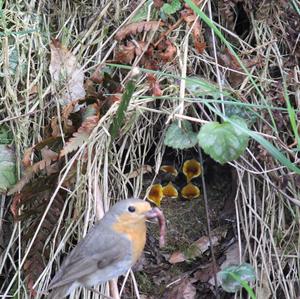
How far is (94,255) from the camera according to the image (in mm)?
2998

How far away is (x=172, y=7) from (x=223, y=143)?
2.74 feet

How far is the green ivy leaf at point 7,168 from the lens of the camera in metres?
3.42

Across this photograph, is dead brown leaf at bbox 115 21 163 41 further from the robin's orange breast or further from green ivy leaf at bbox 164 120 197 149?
the robin's orange breast

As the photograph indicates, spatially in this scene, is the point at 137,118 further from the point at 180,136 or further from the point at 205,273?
the point at 205,273

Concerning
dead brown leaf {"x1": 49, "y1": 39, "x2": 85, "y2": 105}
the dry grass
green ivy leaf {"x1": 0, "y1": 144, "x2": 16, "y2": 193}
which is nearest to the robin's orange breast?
the dry grass

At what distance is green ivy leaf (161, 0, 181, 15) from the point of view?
3.55 meters

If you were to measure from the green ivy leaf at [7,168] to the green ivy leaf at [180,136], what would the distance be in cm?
68

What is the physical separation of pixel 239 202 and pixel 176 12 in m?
0.95

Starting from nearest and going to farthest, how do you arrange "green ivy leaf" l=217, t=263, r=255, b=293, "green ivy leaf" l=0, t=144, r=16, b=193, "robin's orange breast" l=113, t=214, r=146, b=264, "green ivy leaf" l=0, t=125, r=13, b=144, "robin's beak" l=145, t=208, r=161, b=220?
"robin's beak" l=145, t=208, r=161, b=220
"robin's orange breast" l=113, t=214, r=146, b=264
"green ivy leaf" l=217, t=263, r=255, b=293
"green ivy leaf" l=0, t=144, r=16, b=193
"green ivy leaf" l=0, t=125, r=13, b=144

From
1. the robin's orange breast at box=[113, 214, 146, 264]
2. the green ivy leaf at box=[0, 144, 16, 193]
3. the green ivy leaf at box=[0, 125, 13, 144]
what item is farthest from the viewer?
the green ivy leaf at box=[0, 125, 13, 144]

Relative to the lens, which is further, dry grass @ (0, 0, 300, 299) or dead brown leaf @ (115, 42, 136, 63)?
dead brown leaf @ (115, 42, 136, 63)

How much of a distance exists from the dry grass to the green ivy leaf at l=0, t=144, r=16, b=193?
3cm

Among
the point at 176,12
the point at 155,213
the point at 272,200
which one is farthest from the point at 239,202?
the point at 176,12

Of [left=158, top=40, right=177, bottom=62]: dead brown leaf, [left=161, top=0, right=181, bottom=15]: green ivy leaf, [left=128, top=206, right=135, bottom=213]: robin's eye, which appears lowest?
[left=128, top=206, right=135, bottom=213]: robin's eye
